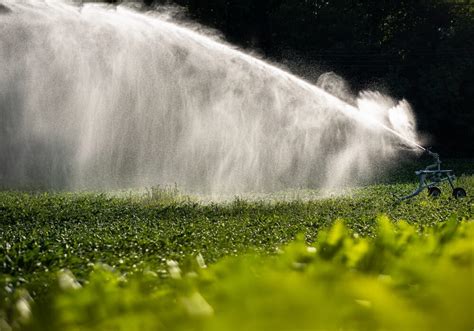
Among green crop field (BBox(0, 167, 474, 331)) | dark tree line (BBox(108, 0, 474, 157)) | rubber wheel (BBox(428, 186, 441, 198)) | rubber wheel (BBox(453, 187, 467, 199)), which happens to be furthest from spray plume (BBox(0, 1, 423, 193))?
green crop field (BBox(0, 167, 474, 331))

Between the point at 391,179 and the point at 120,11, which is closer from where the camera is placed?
the point at 120,11

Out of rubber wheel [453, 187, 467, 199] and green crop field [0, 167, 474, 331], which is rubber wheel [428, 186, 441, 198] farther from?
green crop field [0, 167, 474, 331]

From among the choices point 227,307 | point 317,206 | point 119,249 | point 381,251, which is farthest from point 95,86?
point 227,307

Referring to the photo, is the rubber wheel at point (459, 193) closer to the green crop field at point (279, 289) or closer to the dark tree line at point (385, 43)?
the green crop field at point (279, 289)

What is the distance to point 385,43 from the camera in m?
45.2

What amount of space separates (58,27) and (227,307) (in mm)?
20420

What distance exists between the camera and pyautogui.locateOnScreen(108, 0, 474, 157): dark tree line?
1575 inches

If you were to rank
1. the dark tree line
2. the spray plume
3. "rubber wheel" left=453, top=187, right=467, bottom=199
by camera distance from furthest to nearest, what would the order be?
the dark tree line → the spray plume → "rubber wheel" left=453, top=187, right=467, bottom=199

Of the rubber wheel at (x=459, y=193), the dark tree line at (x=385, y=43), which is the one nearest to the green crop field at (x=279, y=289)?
the rubber wheel at (x=459, y=193)

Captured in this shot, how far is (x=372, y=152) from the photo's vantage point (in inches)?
1463

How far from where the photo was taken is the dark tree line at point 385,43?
1575 inches

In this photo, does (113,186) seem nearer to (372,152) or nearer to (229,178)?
(229,178)

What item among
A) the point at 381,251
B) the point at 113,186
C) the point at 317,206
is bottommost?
the point at 113,186

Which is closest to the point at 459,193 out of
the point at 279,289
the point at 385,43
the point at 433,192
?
the point at 433,192
